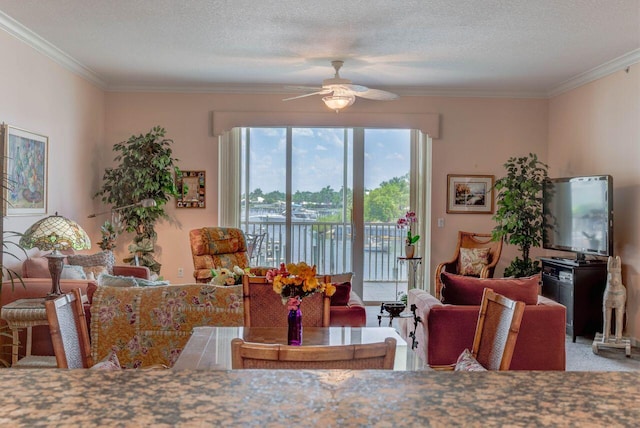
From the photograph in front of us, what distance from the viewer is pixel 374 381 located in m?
0.98

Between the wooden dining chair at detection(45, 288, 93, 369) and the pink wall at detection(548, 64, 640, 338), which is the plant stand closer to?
the pink wall at detection(548, 64, 640, 338)

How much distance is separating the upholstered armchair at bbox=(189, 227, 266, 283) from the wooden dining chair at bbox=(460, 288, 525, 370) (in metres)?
Answer: 3.96

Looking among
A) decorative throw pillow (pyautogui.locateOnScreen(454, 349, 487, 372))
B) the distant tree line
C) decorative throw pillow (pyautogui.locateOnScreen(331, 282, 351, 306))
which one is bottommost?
decorative throw pillow (pyautogui.locateOnScreen(454, 349, 487, 372))

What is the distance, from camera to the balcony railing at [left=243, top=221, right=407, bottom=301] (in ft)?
24.7

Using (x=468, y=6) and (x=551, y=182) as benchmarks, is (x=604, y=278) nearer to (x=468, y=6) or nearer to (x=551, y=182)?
(x=551, y=182)

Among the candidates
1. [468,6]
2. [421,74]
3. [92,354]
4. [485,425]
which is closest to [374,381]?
[485,425]

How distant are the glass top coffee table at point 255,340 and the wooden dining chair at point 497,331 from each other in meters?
0.29

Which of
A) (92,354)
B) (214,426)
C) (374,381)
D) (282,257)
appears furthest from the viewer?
(282,257)

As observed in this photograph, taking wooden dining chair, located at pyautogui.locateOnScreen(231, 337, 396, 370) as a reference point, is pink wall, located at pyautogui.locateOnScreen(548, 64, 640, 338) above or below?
above

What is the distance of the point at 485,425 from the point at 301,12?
382 cm

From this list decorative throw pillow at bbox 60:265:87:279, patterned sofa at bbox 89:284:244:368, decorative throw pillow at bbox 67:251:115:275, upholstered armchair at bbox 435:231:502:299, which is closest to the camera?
patterned sofa at bbox 89:284:244:368

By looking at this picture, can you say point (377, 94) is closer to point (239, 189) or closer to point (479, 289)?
point (239, 189)

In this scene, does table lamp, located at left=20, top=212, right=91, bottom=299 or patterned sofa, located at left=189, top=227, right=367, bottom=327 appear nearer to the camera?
table lamp, located at left=20, top=212, right=91, bottom=299

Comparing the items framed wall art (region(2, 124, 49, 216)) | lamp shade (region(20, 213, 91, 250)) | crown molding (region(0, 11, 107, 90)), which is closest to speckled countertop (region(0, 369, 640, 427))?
lamp shade (region(20, 213, 91, 250))
